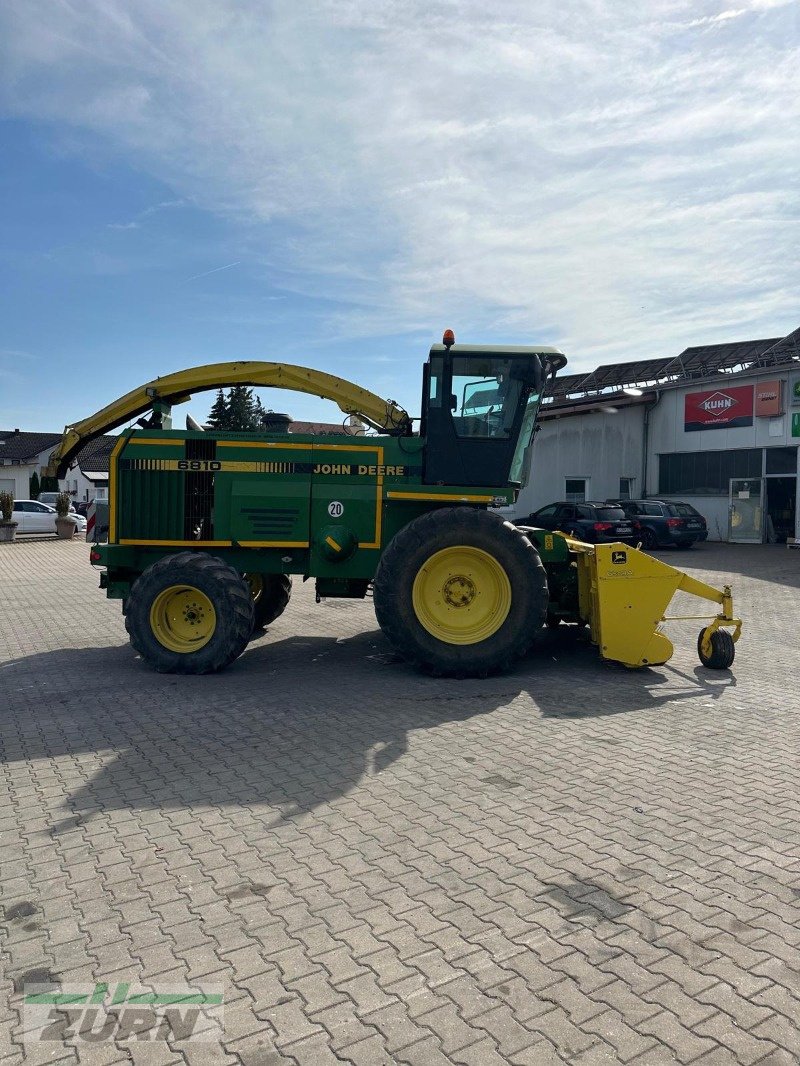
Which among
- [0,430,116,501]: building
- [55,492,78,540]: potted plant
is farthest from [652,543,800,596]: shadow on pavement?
[0,430,116,501]: building

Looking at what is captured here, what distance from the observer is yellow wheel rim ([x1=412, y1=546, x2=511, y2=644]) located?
24.3ft

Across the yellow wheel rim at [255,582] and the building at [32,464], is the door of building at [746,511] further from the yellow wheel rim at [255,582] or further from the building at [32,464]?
the building at [32,464]

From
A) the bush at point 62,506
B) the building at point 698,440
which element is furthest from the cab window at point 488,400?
the bush at point 62,506

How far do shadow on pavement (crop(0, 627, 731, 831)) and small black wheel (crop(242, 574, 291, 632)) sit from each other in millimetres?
926

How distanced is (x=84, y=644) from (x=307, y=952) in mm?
6911

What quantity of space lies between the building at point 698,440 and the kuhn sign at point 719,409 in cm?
3

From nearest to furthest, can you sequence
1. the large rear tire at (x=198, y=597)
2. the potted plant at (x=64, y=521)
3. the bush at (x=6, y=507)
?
the large rear tire at (x=198, y=597)
the bush at (x=6, y=507)
the potted plant at (x=64, y=521)

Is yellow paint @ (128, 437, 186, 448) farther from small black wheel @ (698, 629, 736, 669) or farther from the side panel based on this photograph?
small black wheel @ (698, 629, 736, 669)

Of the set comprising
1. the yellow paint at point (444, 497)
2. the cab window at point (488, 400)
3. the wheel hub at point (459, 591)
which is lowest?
the wheel hub at point (459, 591)

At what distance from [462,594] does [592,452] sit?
22.0 m

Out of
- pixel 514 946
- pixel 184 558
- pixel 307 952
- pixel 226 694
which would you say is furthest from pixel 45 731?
pixel 514 946

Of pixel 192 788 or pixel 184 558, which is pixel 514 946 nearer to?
pixel 192 788

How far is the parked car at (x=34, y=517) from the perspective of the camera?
28375mm

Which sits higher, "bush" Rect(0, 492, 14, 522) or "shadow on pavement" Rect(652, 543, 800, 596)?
"bush" Rect(0, 492, 14, 522)
